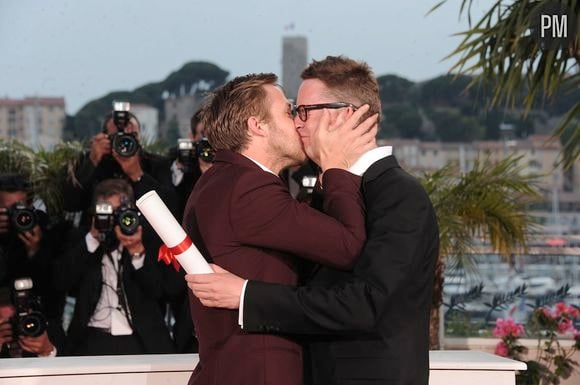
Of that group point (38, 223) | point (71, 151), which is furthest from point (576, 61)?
point (38, 223)

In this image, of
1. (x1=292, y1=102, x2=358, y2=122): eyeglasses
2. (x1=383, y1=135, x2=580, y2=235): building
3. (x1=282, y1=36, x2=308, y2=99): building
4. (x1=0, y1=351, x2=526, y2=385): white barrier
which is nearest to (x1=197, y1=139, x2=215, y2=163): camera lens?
(x1=0, y1=351, x2=526, y2=385): white barrier

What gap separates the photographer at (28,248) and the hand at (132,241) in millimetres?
504

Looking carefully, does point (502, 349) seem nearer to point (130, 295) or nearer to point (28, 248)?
point (130, 295)

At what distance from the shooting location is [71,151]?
716cm

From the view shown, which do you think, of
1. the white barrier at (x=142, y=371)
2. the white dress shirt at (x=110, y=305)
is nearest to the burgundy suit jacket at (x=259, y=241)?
the white barrier at (x=142, y=371)

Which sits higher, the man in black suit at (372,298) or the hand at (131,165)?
the hand at (131,165)

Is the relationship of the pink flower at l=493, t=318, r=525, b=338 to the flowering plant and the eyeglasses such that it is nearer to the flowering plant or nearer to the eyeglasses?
the flowering plant

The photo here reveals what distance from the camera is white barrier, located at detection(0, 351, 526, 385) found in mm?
3471

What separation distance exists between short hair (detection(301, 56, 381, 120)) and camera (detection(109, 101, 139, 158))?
3.06 metres

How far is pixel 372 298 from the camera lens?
2646 millimetres

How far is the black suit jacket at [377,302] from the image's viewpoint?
2652 mm

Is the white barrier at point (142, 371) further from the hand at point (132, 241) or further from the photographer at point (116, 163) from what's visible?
the photographer at point (116, 163)

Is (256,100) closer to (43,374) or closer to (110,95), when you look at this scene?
(43,374)

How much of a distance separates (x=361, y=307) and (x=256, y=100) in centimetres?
61
